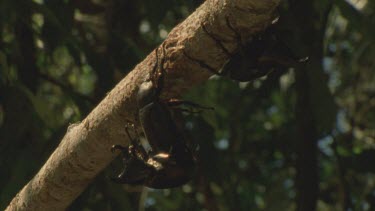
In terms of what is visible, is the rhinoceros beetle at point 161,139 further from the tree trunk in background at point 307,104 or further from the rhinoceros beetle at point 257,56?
the tree trunk in background at point 307,104

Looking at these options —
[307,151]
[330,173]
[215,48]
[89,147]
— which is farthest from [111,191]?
[330,173]

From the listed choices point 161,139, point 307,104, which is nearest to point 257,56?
point 161,139

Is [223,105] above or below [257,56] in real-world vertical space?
below

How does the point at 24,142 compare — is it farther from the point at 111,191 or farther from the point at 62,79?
the point at 62,79

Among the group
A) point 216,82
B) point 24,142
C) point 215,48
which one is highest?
point 215,48

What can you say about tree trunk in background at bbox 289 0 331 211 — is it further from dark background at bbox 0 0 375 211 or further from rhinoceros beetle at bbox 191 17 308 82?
rhinoceros beetle at bbox 191 17 308 82

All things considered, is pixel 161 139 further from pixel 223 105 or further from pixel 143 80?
pixel 223 105

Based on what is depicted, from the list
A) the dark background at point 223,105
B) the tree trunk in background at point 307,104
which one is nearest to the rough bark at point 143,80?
the dark background at point 223,105
